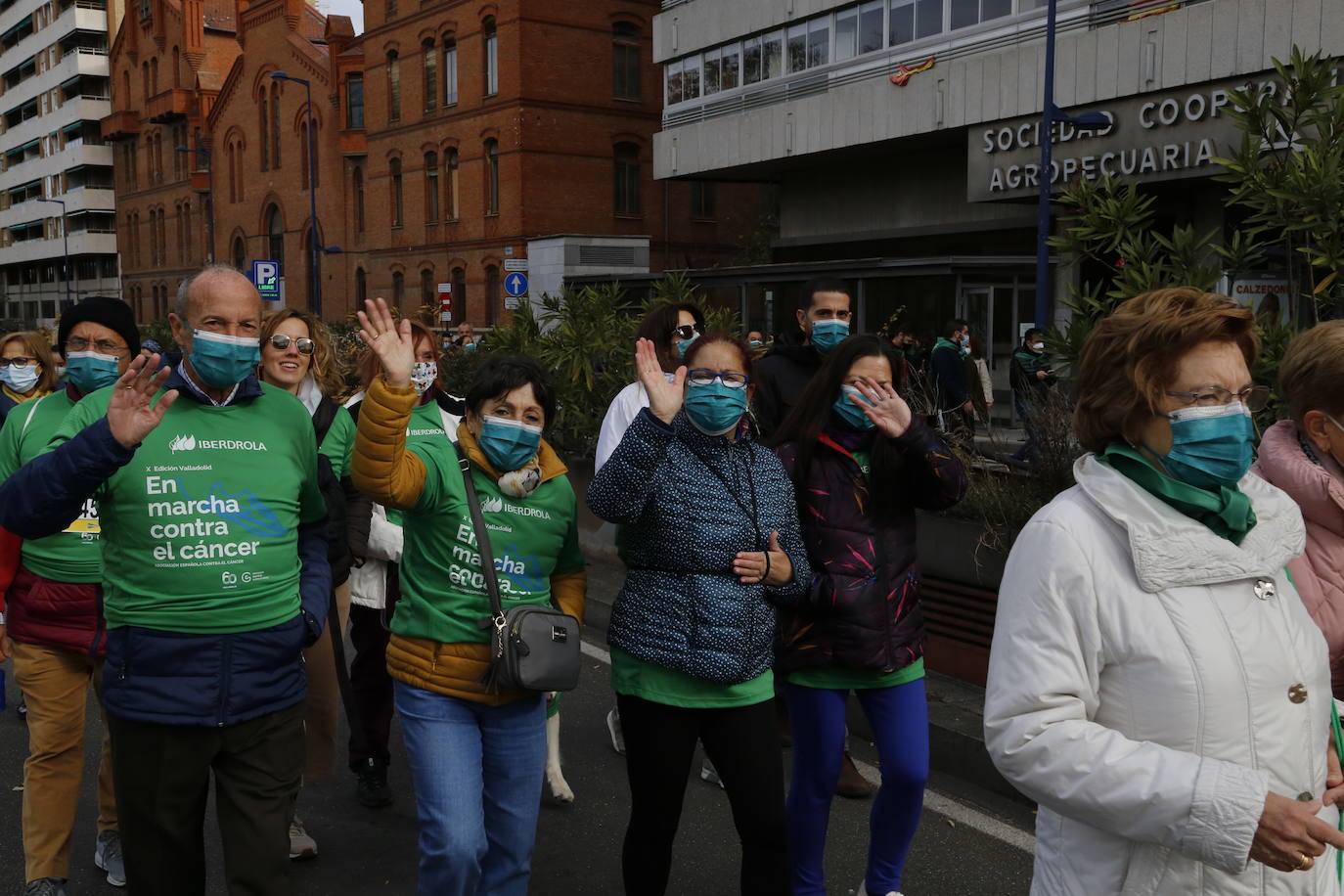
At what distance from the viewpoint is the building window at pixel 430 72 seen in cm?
4406

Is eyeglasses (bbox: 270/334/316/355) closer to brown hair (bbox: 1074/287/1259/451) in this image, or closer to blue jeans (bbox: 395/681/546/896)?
blue jeans (bbox: 395/681/546/896)

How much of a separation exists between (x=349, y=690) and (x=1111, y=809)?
350 centimetres

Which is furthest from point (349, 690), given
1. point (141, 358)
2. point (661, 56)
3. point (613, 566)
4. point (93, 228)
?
point (93, 228)

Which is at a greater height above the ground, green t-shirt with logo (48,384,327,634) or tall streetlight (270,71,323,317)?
tall streetlight (270,71,323,317)

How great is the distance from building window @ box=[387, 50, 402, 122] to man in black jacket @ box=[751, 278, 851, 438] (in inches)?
1708

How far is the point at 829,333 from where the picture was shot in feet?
18.0

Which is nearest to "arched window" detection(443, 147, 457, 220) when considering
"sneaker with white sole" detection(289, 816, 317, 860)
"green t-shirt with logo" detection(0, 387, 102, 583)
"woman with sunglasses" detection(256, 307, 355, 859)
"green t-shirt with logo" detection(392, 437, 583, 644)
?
"woman with sunglasses" detection(256, 307, 355, 859)

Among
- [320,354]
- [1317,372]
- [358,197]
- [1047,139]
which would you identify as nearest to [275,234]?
[358,197]

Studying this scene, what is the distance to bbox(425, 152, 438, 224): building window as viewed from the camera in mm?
44500

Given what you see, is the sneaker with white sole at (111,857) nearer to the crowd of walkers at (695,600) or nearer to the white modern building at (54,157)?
the crowd of walkers at (695,600)

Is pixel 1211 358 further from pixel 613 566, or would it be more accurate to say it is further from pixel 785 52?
pixel 785 52

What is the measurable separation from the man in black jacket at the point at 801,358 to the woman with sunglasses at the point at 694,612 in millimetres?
1657

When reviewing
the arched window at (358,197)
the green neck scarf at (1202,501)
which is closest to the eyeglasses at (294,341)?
the green neck scarf at (1202,501)

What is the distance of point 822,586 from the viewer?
3.99 metres
